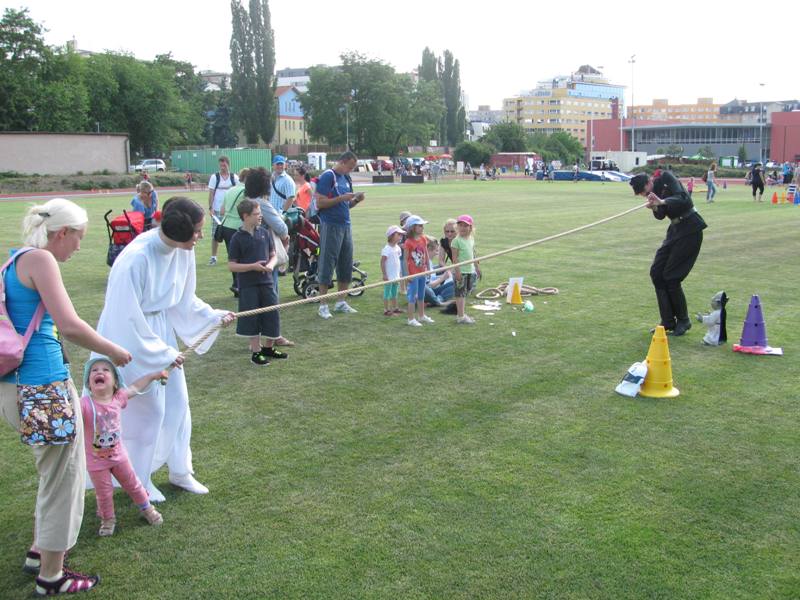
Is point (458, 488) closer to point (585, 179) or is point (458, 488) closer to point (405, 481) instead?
point (405, 481)

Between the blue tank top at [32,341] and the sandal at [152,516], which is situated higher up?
the blue tank top at [32,341]

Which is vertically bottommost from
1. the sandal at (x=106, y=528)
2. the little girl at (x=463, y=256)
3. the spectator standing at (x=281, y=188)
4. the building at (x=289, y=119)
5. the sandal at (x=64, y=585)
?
the sandal at (x=64, y=585)

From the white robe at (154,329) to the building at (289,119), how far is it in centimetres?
12442

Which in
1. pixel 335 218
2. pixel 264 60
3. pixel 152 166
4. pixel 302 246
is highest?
pixel 264 60

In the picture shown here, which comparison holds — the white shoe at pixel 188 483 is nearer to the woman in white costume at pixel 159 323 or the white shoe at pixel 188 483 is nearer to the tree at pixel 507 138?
the woman in white costume at pixel 159 323

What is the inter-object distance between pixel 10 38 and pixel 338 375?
69.3 m

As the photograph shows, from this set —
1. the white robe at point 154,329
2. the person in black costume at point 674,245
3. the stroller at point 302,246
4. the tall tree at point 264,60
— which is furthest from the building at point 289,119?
the white robe at point 154,329

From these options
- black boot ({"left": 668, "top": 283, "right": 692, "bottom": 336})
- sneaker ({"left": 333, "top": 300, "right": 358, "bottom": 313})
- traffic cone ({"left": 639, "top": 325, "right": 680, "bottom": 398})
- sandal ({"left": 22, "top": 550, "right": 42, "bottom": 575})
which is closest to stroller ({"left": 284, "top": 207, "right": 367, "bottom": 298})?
sneaker ({"left": 333, "top": 300, "right": 358, "bottom": 313})

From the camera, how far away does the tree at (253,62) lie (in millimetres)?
86375

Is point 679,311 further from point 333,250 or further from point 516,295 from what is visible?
point 333,250

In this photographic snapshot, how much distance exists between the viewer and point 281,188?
1174 centimetres

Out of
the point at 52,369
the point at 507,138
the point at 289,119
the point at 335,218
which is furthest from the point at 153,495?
the point at 289,119

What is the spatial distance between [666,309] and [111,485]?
689 centimetres

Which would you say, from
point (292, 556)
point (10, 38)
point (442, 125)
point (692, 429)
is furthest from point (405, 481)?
point (442, 125)
